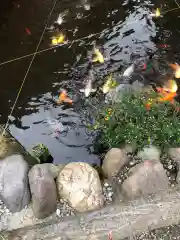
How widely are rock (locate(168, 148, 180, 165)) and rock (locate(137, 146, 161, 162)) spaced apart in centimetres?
11

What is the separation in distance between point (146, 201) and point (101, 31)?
2.78 meters

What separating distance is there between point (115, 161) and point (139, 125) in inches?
16.5

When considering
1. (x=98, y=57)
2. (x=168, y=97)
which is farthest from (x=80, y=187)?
(x=98, y=57)

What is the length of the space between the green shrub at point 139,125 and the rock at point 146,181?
323mm

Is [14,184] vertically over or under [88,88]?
over

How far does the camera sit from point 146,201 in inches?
132

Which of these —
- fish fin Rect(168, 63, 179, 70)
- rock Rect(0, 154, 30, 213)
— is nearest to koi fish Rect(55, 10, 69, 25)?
fish fin Rect(168, 63, 179, 70)

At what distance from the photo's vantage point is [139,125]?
12.2 ft

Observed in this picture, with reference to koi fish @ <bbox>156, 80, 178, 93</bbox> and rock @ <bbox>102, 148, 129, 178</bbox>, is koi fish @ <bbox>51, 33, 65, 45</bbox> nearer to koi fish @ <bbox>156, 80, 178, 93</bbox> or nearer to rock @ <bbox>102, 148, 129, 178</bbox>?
koi fish @ <bbox>156, 80, 178, 93</bbox>

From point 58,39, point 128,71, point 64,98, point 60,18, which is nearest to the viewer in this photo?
point 64,98

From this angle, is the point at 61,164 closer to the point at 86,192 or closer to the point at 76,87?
the point at 86,192

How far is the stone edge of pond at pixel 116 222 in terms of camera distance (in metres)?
3.23

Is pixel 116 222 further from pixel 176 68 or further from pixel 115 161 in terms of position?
pixel 176 68

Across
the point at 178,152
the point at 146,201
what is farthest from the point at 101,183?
the point at 178,152
